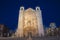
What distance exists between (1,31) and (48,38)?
53.8 ft

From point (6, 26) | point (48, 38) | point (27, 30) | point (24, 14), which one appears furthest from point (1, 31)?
point (48, 38)

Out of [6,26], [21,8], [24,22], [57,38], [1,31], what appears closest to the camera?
[57,38]

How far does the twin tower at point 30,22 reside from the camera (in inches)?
1523

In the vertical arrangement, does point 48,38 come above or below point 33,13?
below

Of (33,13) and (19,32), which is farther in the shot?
(33,13)

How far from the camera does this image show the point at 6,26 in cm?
3753

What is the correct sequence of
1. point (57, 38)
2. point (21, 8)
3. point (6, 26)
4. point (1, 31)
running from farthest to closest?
1. point (21, 8)
2. point (6, 26)
3. point (1, 31)
4. point (57, 38)

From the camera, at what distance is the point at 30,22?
4088 centimetres

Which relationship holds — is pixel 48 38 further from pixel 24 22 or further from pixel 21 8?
pixel 21 8

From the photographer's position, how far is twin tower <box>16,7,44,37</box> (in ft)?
127

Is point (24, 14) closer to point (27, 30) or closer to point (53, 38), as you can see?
point (27, 30)

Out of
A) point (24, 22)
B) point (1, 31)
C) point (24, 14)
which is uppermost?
point (24, 14)

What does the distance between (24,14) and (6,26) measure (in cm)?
825

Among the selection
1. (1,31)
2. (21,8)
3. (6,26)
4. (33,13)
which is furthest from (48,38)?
(21,8)
